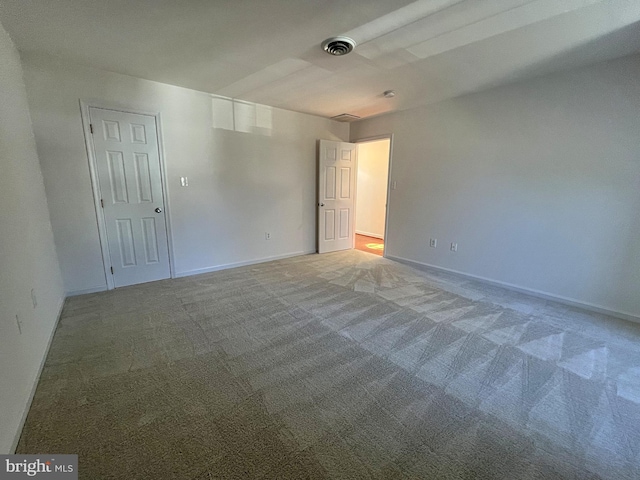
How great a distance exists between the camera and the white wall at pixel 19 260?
1.42 m

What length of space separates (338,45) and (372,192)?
4628 millimetres

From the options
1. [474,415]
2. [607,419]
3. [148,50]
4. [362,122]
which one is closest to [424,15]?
[148,50]

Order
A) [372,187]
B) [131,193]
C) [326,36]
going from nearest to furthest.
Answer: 1. [326,36]
2. [131,193]
3. [372,187]

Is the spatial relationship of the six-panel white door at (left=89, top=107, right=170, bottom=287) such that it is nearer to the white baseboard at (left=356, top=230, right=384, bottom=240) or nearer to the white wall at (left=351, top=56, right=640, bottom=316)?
the white wall at (left=351, top=56, right=640, bottom=316)

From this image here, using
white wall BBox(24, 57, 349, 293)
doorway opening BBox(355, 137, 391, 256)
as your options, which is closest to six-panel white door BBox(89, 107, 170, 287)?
white wall BBox(24, 57, 349, 293)

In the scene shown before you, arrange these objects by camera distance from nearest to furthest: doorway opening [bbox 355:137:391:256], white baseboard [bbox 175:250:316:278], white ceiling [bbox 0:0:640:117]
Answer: white ceiling [bbox 0:0:640:117]
white baseboard [bbox 175:250:316:278]
doorway opening [bbox 355:137:391:256]

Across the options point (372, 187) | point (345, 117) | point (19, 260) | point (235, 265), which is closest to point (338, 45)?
point (345, 117)

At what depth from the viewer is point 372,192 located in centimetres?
671

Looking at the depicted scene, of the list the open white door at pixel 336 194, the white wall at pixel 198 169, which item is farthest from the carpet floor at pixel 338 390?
the open white door at pixel 336 194

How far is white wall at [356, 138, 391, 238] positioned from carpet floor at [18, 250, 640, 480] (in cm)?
384

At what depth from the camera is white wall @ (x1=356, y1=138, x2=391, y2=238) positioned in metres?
6.43

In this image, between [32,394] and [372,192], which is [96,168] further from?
[372,192]

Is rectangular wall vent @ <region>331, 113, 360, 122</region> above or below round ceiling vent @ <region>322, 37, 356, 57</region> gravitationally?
above

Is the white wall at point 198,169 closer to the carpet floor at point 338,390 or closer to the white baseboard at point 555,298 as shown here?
the carpet floor at point 338,390
